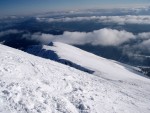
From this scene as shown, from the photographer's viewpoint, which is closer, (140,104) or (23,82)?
(23,82)

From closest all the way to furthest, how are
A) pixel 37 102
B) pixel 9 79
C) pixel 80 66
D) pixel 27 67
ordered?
1. pixel 37 102
2. pixel 9 79
3. pixel 27 67
4. pixel 80 66

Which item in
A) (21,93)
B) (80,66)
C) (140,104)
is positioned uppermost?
(21,93)

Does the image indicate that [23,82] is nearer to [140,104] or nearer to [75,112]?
[75,112]

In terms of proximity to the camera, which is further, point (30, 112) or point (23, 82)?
point (23, 82)

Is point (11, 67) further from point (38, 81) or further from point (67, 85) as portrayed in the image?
point (67, 85)

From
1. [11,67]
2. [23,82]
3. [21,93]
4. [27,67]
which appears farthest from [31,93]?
[27,67]

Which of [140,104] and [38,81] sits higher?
[38,81]

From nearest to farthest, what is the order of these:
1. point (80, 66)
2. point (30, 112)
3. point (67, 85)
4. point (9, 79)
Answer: point (30, 112), point (9, 79), point (67, 85), point (80, 66)

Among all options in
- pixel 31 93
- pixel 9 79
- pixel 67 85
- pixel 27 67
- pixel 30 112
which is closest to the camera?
pixel 30 112

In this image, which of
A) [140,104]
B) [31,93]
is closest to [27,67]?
[31,93]
